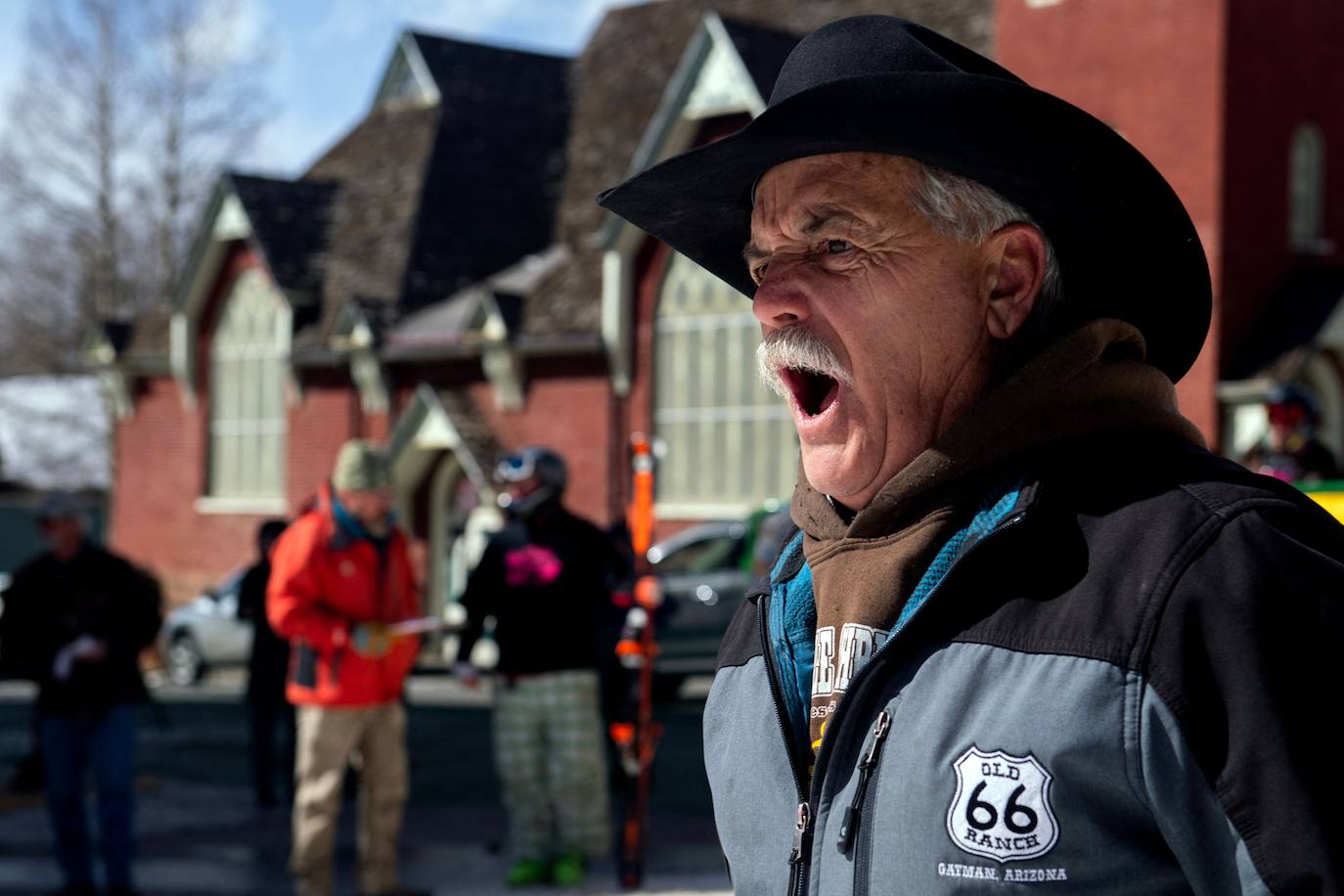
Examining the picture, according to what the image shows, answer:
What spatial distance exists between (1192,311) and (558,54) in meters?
27.5

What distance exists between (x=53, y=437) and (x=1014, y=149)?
36.2 metres

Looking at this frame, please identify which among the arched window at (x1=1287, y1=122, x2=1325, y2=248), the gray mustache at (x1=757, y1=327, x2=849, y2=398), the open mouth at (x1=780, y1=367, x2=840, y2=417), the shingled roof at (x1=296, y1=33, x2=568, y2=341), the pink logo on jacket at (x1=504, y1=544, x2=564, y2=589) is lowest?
the pink logo on jacket at (x1=504, y1=544, x2=564, y2=589)

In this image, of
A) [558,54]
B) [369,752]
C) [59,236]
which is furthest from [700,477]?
[59,236]

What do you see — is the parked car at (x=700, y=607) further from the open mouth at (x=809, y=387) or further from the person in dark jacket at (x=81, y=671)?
the open mouth at (x=809, y=387)

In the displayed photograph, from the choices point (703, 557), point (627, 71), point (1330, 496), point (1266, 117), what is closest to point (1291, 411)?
point (1330, 496)

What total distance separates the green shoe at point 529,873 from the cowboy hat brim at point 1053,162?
6470 millimetres

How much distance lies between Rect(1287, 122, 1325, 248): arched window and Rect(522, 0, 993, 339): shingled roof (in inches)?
145

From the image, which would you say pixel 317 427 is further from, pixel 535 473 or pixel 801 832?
pixel 801 832

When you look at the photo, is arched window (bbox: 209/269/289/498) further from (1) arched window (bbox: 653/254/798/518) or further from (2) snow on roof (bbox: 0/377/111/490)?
(2) snow on roof (bbox: 0/377/111/490)

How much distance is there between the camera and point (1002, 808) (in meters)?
1.72

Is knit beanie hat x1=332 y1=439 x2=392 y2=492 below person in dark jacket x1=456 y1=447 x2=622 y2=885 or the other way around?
the other way around

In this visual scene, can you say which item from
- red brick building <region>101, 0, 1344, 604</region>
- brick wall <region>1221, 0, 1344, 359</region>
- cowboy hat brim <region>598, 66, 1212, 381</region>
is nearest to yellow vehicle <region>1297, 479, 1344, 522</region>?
cowboy hat brim <region>598, 66, 1212, 381</region>

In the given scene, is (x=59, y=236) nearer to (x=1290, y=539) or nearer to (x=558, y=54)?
(x=558, y=54)

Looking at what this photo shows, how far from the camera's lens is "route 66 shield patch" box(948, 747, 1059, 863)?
1688 millimetres
